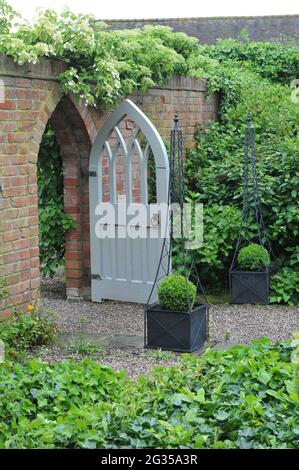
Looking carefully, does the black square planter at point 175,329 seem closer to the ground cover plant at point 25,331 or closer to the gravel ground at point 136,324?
the gravel ground at point 136,324

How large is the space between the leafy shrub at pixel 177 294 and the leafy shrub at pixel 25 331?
1.04 meters

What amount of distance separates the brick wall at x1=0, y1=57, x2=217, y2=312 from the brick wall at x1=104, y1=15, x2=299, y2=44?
44.7ft

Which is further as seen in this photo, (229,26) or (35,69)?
(229,26)

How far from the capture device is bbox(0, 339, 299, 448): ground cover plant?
12.1 ft

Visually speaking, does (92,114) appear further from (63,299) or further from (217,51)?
(217,51)

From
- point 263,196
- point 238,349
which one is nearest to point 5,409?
point 238,349

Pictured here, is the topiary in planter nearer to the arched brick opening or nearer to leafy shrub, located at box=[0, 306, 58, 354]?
the arched brick opening

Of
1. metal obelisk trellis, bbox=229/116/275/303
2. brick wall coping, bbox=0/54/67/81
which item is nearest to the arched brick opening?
brick wall coping, bbox=0/54/67/81

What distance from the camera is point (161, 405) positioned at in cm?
416

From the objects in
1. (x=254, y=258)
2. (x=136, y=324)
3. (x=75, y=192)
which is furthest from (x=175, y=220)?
(x=136, y=324)

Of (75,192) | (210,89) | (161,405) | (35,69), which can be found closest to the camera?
(161,405)

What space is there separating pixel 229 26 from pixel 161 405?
63.8ft

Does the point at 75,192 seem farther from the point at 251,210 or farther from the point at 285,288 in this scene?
the point at 285,288

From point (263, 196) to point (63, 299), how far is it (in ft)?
8.50
